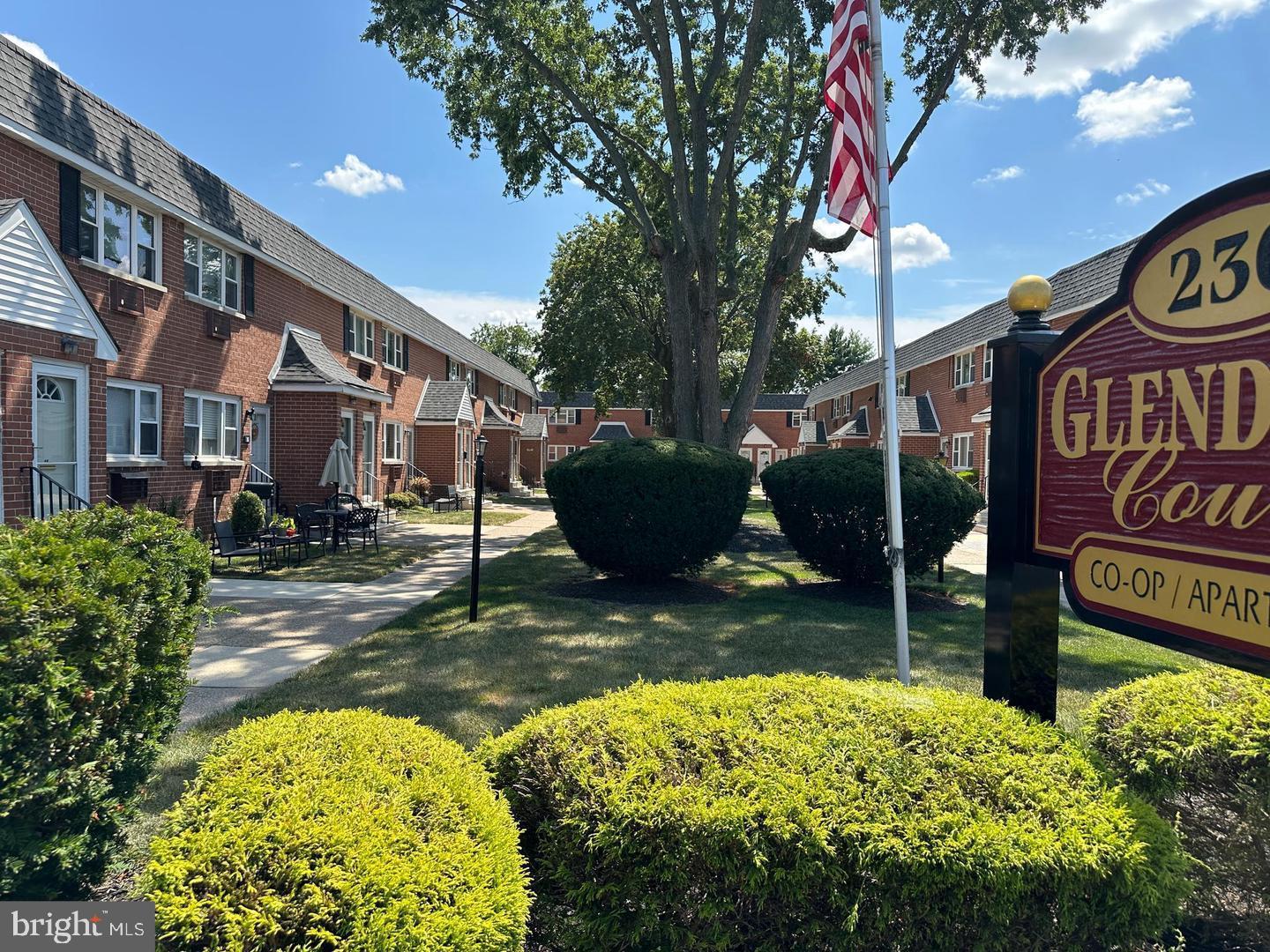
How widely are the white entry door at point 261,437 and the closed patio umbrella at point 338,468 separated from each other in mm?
1914

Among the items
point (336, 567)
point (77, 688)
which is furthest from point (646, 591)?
point (77, 688)

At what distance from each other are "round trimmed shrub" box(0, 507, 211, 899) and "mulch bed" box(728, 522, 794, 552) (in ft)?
41.7

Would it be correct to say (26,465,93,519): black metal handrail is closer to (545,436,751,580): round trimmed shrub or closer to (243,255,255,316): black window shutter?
(545,436,751,580): round trimmed shrub

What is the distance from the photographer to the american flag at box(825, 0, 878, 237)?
18.1 feet

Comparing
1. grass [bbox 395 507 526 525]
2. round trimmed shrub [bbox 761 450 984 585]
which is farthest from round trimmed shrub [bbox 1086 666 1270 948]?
grass [bbox 395 507 526 525]

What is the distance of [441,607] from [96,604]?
6978 millimetres

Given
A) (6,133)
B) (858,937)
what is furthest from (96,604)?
(6,133)

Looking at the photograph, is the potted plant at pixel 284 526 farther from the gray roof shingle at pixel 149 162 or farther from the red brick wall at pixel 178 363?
the gray roof shingle at pixel 149 162

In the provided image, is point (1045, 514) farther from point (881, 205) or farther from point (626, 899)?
point (881, 205)

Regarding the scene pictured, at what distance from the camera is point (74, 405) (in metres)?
10.1

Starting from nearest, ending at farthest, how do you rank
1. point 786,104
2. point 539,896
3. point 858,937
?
point 858,937 < point 539,896 < point 786,104

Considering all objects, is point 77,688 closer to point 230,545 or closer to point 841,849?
point 841,849

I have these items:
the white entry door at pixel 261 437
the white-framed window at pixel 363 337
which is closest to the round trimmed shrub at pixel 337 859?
the white entry door at pixel 261 437

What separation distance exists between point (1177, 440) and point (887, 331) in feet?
10.2
